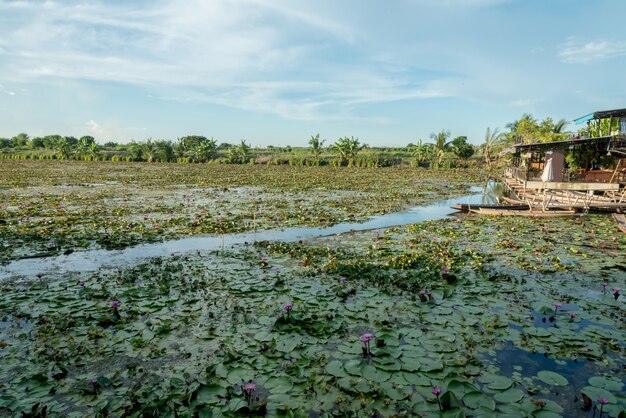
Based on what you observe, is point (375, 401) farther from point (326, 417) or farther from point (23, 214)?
point (23, 214)

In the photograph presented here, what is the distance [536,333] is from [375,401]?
266 cm

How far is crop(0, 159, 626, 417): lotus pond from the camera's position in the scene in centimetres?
362

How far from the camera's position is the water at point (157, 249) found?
777 centimetres

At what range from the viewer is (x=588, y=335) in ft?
16.1

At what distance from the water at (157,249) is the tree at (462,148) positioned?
38.3 m

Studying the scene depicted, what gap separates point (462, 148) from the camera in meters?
49.4

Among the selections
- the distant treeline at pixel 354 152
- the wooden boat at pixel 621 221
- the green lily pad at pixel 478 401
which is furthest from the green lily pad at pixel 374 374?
the distant treeline at pixel 354 152

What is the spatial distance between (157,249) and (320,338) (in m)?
6.13

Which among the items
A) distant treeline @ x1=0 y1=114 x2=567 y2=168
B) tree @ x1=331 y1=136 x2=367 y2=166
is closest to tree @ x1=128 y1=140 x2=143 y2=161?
distant treeline @ x1=0 y1=114 x2=567 y2=168

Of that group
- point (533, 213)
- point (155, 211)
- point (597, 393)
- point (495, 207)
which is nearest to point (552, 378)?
point (597, 393)

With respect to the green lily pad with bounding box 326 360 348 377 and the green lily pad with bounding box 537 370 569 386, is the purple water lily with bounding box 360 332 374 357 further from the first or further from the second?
the green lily pad with bounding box 537 370 569 386

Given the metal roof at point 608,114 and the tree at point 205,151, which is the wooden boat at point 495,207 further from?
the tree at point 205,151

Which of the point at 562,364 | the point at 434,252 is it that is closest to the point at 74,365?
the point at 562,364

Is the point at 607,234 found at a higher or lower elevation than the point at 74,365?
higher
